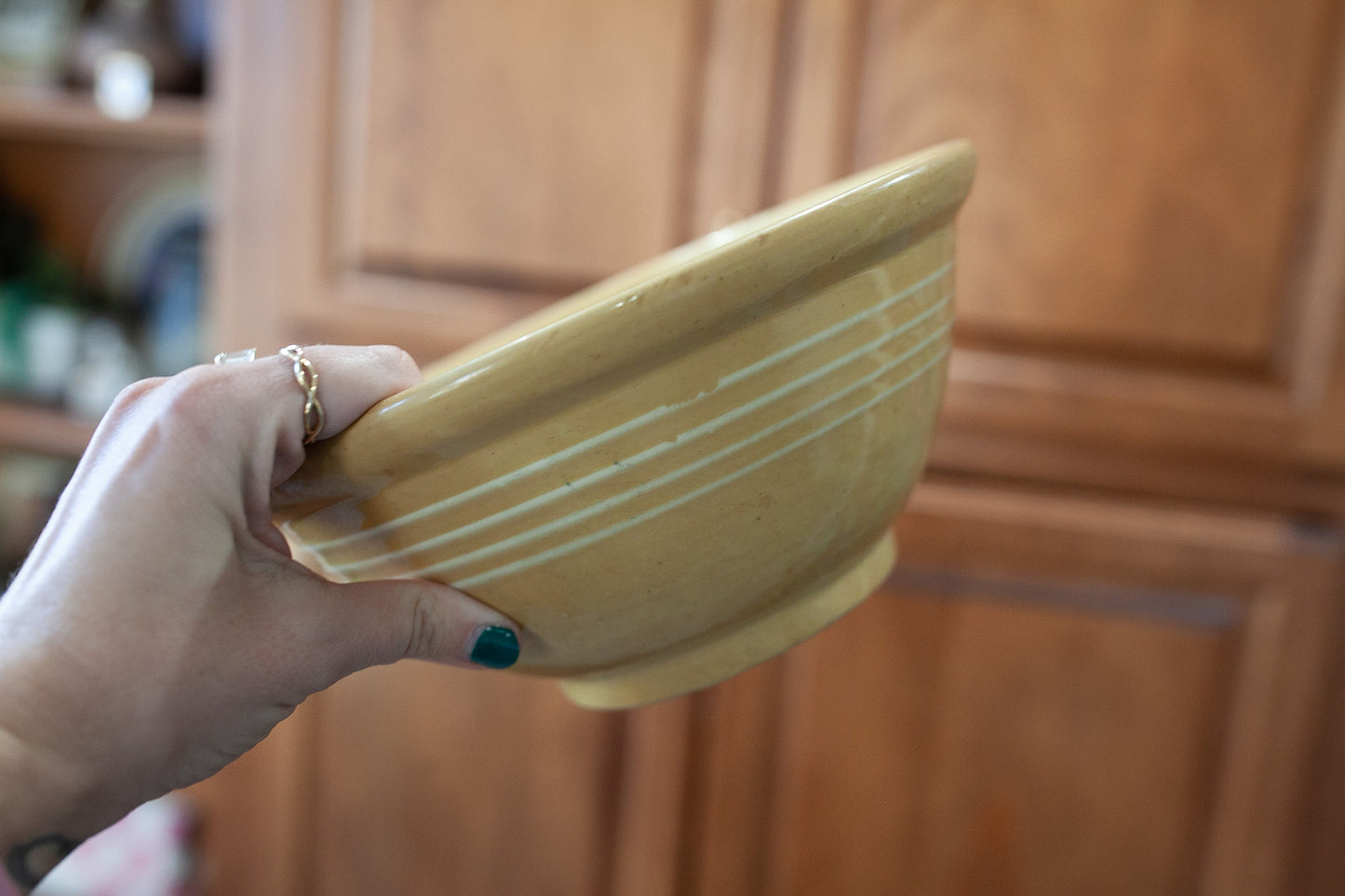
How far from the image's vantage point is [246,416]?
0.37m

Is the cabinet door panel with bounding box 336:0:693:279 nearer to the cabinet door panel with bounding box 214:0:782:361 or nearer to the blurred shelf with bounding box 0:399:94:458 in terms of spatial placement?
the cabinet door panel with bounding box 214:0:782:361

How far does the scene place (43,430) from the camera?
3.99 ft

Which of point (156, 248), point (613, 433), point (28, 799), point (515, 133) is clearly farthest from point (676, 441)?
point (156, 248)

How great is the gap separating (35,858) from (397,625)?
0.15 metres

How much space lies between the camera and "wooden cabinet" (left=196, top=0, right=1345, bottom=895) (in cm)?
82

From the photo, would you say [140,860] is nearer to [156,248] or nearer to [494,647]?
[156,248]

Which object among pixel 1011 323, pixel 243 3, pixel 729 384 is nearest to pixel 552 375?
pixel 729 384

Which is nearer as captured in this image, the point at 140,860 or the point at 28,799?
the point at 28,799

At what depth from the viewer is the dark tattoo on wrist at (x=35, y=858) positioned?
37cm

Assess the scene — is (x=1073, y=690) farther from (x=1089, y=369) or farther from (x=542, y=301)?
(x=542, y=301)

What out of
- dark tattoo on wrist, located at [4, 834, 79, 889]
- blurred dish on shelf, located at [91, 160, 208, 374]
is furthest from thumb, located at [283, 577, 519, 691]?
blurred dish on shelf, located at [91, 160, 208, 374]

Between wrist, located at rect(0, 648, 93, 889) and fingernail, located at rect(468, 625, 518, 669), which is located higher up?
fingernail, located at rect(468, 625, 518, 669)

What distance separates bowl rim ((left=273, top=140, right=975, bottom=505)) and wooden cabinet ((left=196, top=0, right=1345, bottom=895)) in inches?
21.3

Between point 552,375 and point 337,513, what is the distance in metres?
0.11
